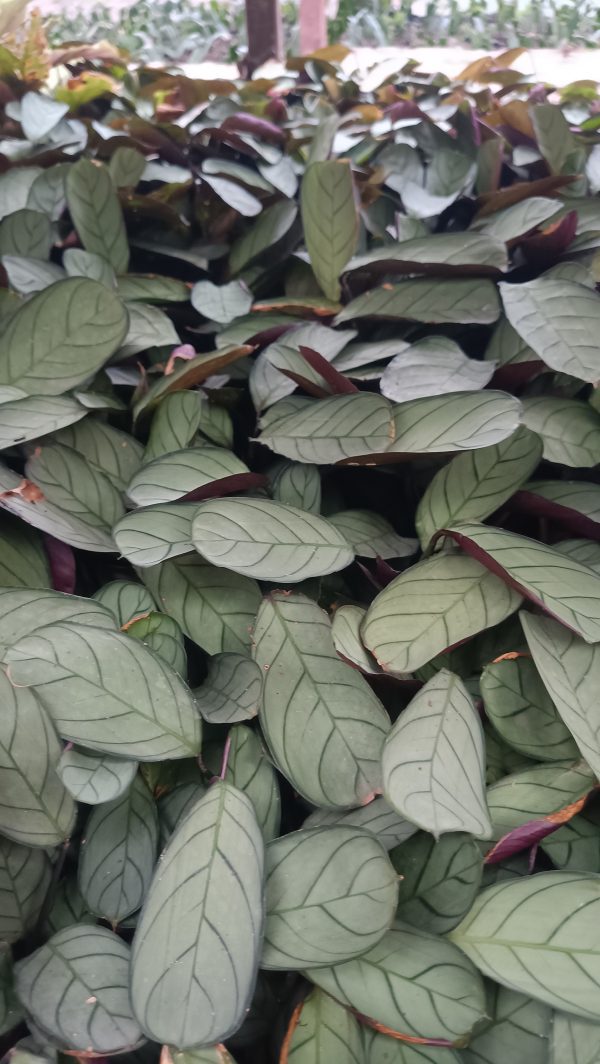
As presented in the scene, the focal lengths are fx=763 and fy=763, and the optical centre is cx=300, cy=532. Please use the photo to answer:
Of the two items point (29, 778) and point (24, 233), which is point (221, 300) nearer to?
point (24, 233)

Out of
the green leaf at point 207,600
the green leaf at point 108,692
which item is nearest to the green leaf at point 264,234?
the green leaf at point 207,600

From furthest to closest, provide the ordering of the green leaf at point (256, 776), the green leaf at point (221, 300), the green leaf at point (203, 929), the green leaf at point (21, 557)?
1. the green leaf at point (221, 300)
2. the green leaf at point (21, 557)
3. the green leaf at point (256, 776)
4. the green leaf at point (203, 929)

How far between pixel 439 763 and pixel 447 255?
540 mm

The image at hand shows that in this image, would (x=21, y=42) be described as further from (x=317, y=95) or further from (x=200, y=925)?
(x=200, y=925)

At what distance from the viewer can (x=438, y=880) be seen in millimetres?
477

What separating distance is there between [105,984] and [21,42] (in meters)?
1.60

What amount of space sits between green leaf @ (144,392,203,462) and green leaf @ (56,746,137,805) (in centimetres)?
29

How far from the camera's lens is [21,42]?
1.44 m

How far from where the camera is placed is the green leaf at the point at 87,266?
0.88 m

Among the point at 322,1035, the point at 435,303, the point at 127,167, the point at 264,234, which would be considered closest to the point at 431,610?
the point at 322,1035

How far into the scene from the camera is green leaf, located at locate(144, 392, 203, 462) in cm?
70

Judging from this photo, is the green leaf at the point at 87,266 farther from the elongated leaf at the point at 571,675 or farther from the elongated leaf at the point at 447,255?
the elongated leaf at the point at 571,675

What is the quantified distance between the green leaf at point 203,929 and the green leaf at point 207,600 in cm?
15

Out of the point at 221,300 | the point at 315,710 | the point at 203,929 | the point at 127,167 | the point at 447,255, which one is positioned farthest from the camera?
the point at 127,167
